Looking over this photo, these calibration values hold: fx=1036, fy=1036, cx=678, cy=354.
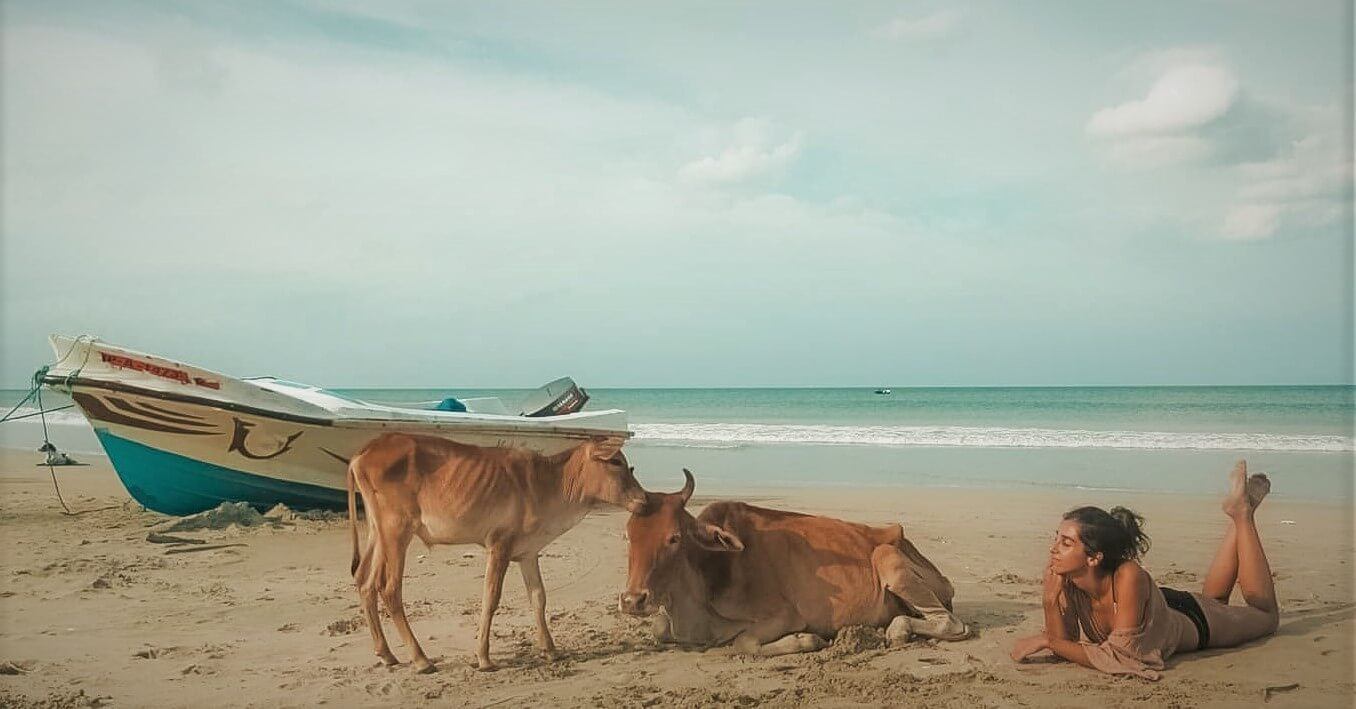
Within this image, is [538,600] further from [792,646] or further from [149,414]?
[149,414]

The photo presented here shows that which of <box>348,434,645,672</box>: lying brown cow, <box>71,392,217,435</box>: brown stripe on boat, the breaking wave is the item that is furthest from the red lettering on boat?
the breaking wave

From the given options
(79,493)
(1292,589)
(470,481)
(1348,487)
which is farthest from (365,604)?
(1348,487)

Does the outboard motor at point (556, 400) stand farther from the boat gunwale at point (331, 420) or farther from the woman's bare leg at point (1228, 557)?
the woman's bare leg at point (1228, 557)

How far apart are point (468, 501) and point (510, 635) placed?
1.43 meters

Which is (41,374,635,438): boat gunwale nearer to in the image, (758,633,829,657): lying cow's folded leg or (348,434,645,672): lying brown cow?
(758,633,829,657): lying cow's folded leg

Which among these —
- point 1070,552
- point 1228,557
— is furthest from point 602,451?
point 1228,557

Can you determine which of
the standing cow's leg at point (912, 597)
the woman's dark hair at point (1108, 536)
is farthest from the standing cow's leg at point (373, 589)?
the woman's dark hair at point (1108, 536)

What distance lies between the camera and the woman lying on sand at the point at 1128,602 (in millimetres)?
5621

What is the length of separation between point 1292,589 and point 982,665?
3649 millimetres

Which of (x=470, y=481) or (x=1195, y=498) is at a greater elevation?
(x=470, y=481)

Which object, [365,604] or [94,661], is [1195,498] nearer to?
[365,604]

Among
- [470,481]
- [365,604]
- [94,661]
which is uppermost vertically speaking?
[470,481]

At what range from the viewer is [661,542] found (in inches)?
235

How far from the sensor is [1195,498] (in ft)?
45.9
